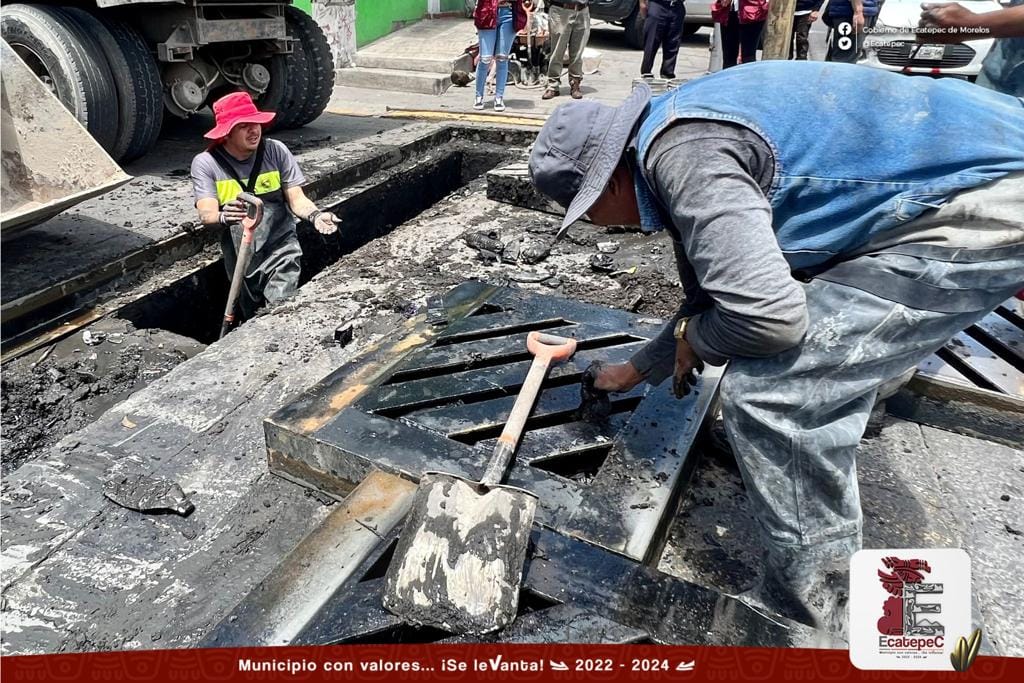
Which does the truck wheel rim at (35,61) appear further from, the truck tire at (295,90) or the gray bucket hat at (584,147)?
the gray bucket hat at (584,147)

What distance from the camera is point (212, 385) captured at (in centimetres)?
266

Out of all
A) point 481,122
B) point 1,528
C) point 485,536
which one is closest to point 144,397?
point 1,528

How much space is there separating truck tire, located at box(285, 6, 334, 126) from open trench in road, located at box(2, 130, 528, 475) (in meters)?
1.51

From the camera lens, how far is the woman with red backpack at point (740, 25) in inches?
291

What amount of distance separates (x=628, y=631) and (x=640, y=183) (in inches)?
40.1

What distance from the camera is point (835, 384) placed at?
1525 millimetres

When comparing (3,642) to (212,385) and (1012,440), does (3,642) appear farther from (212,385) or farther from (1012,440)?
(1012,440)

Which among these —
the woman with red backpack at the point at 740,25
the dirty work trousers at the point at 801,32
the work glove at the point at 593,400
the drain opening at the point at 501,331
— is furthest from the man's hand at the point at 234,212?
the dirty work trousers at the point at 801,32

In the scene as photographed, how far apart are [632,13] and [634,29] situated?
396 millimetres

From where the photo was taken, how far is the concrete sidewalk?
329 inches

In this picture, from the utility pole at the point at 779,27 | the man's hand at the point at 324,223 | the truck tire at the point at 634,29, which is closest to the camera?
the man's hand at the point at 324,223

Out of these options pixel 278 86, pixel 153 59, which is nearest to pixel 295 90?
pixel 278 86

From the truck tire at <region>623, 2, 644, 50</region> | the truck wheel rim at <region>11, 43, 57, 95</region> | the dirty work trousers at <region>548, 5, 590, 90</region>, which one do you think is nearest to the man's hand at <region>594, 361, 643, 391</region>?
the truck wheel rim at <region>11, 43, 57, 95</region>

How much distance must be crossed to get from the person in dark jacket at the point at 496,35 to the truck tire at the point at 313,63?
2.15m
